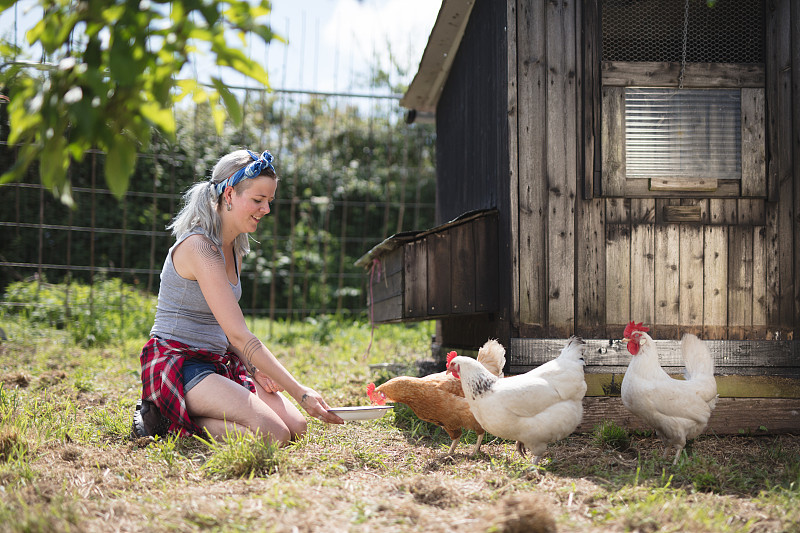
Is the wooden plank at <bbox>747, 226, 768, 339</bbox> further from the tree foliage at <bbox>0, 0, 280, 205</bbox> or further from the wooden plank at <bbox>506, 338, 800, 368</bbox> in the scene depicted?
the tree foliage at <bbox>0, 0, 280, 205</bbox>

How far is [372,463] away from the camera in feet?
10.3

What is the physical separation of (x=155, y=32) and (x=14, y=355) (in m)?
6.25

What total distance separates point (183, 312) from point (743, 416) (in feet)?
11.8

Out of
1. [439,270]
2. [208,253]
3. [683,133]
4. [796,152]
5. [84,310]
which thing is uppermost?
[683,133]

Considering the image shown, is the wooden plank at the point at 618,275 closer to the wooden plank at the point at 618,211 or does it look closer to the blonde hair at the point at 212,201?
the wooden plank at the point at 618,211

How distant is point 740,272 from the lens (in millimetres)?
4164

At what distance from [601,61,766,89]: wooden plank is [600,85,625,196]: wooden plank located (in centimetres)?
9

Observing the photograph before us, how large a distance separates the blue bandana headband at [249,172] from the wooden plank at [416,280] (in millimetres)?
1285

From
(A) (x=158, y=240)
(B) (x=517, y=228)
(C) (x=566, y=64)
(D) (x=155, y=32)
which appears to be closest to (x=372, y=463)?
(B) (x=517, y=228)

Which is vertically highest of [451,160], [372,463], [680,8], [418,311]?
[680,8]

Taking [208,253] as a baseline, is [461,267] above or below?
below

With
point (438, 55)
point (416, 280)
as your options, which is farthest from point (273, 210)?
point (416, 280)

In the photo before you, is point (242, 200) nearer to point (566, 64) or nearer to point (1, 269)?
point (566, 64)

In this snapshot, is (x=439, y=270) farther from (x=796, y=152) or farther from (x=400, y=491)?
(x=796, y=152)
